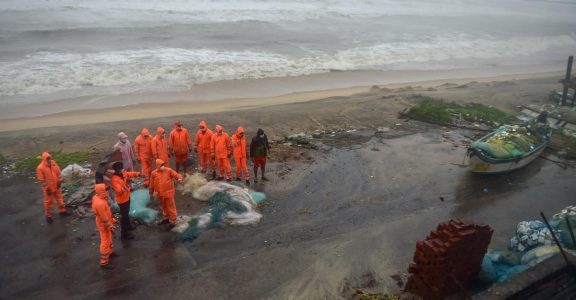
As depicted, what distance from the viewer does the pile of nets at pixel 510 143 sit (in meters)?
11.6

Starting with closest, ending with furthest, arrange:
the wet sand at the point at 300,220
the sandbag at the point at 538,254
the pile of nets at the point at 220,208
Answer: the sandbag at the point at 538,254 < the wet sand at the point at 300,220 < the pile of nets at the point at 220,208

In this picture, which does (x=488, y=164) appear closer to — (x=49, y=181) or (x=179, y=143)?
(x=179, y=143)

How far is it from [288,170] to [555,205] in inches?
264

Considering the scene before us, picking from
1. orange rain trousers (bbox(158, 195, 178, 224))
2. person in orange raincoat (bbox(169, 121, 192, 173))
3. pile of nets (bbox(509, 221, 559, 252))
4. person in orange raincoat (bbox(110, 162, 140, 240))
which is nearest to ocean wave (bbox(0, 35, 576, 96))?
person in orange raincoat (bbox(169, 121, 192, 173))

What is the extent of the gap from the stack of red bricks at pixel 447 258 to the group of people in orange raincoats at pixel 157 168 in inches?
185

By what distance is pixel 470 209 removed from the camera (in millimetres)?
10289

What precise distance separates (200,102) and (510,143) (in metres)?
12.3

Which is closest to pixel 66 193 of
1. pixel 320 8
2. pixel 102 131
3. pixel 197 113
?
pixel 102 131

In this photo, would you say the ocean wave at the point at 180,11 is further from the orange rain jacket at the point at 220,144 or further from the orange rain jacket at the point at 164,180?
the orange rain jacket at the point at 164,180

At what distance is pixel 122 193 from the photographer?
26.2 feet

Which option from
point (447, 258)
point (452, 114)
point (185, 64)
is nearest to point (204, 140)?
point (447, 258)

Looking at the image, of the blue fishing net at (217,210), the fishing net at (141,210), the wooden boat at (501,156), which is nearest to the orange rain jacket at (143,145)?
the fishing net at (141,210)

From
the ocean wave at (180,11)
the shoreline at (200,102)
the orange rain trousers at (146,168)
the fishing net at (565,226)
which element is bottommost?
the fishing net at (565,226)

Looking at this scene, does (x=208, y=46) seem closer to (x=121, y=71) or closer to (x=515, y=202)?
(x=121, y=71)
